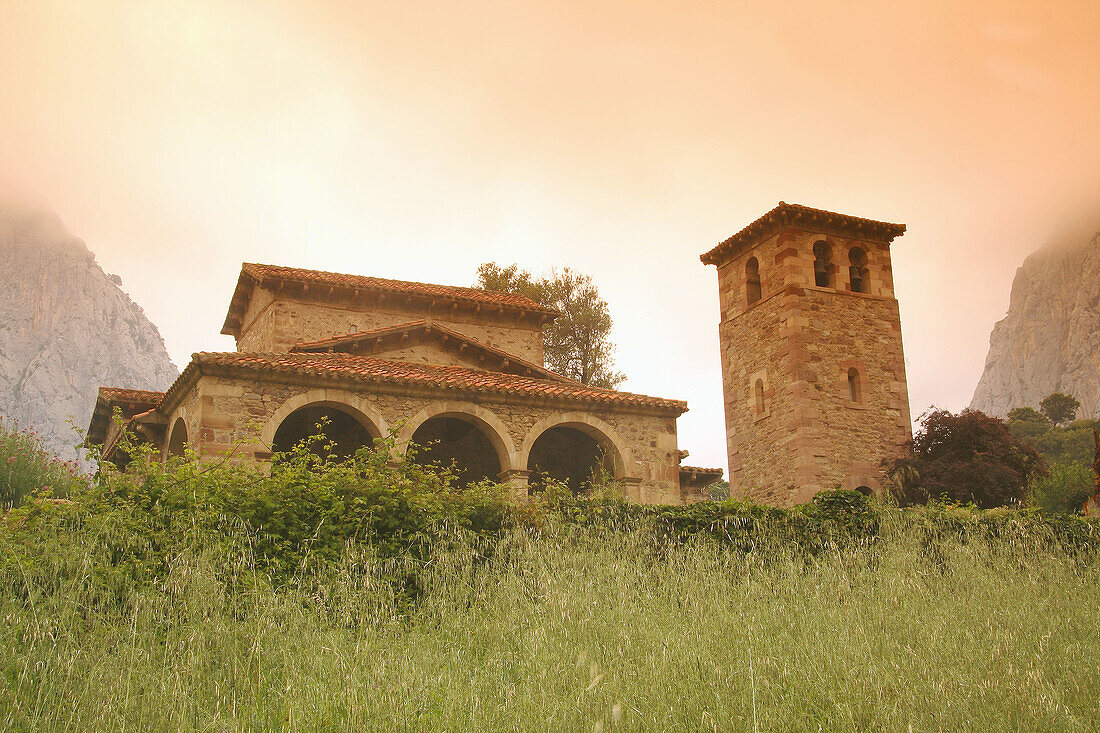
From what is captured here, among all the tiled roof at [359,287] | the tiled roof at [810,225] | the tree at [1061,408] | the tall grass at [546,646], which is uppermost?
the tree at [1061,408]

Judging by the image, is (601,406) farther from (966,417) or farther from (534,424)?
(966,417)

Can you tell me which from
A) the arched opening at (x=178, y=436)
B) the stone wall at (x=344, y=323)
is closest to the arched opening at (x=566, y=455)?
the stone wall at (x=344, y=323)

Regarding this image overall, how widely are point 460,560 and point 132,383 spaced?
8615 cm

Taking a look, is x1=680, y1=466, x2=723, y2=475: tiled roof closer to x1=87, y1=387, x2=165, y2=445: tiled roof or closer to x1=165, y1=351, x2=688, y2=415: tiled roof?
x1=165, y1=351, x2=688, y2=415: tiled roof

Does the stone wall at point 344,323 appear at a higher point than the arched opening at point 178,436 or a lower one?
higher

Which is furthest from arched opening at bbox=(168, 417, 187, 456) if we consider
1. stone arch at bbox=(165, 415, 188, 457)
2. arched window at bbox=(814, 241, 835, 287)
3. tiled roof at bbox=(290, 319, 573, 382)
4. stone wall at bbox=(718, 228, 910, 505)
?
arched window at bbox=(814, 241, 835, 287)

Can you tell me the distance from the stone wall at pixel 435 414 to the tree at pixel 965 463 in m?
6.94

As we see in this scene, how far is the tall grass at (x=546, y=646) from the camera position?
550 centimetres

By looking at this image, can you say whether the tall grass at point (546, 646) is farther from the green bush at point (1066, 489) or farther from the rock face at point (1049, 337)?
the rock face at point (1049, 337)

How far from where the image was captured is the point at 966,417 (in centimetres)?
2244

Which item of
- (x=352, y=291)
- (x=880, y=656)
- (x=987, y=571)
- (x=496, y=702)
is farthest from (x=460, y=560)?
(x=352, y=291)

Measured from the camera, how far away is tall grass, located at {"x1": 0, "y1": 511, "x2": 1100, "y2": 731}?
5496 millimetres

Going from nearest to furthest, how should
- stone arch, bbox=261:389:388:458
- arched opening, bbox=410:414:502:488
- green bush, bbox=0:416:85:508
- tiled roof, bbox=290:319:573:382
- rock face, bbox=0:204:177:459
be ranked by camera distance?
stone arch, bbox=261:389:388:458 → green bush, bbox=0:416:85:508 → tiled roof, bbox=290:319:573:382 → arched opening, bbox=410:414:502:488 → rock face, bbox=0:204:177:459

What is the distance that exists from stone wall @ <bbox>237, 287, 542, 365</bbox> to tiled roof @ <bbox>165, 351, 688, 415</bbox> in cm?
296
